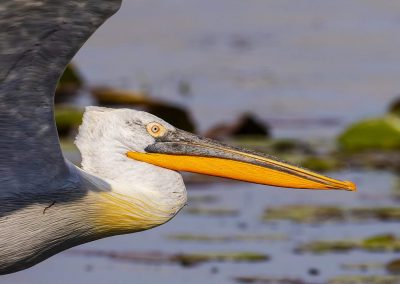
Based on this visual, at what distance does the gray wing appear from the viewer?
6914 millimetres

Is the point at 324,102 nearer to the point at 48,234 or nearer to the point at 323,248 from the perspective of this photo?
the point at 323,248

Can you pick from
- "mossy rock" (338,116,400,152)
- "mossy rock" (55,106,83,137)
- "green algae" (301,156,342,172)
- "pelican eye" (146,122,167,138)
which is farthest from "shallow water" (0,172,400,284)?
"pelican eye" (146,122,167,138)

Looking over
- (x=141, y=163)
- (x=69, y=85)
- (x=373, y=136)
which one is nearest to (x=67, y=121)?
(x=373, y=136)

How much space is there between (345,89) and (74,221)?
351 inches

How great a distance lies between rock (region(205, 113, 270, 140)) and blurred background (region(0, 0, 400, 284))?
0.01 metres

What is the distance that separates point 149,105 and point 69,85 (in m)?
2.06

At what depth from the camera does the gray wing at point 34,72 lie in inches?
272

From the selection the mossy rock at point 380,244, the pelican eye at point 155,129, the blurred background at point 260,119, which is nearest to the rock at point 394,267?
the blurred background at point 260,119

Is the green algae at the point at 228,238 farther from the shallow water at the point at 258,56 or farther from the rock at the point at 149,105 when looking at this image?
the shallow water at the point at 258,56

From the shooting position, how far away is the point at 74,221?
24.7ft

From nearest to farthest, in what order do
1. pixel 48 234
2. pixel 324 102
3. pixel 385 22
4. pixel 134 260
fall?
1. pixel 48 234
2. pixel 134 260
3. pixel 324 102
4. pixel 385 22

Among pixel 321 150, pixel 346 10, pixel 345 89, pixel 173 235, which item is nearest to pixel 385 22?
pixel 346 10

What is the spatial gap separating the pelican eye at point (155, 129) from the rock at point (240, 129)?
548 centimetres

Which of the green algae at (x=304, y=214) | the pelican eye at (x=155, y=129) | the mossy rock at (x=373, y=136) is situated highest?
the pelican eye at (x=155, y=129)
